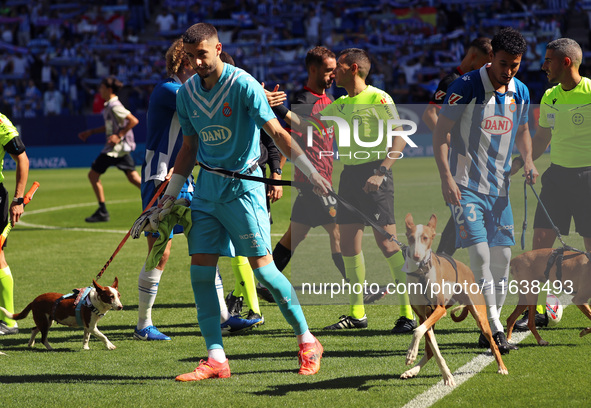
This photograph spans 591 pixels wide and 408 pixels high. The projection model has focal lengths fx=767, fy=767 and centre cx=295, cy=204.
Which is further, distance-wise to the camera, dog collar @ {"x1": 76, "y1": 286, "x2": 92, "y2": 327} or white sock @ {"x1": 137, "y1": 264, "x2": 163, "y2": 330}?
white sock @ {"x1": 137, "y1": 264, "x2": 163, "y2": 330}

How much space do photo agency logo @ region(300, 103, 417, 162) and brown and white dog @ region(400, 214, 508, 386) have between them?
5.44ft

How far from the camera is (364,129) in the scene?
246 inches

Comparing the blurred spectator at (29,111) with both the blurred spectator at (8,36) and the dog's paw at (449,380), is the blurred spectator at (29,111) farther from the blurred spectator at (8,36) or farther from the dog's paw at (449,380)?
the dog's paw at (449,380)

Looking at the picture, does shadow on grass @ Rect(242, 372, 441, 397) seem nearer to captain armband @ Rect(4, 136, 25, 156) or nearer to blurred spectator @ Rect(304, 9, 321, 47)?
captain armband @ Rect(4, 136, 25, 156)

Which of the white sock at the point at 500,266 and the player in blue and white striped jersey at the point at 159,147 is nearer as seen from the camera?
the white sock at the point at 500,266

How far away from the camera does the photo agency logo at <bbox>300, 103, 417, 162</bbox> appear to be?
614 centimetres

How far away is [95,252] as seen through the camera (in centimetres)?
1048

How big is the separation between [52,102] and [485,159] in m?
26.2

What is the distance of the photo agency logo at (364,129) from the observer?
6.14 meters

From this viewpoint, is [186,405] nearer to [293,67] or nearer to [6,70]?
[293,67]

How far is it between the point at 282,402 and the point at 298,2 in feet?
105

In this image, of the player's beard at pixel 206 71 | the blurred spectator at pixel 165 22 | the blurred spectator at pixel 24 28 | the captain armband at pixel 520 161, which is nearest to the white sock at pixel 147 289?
the player's beard at pixel 206 71

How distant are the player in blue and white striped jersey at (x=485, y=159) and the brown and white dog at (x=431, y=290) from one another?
619mm

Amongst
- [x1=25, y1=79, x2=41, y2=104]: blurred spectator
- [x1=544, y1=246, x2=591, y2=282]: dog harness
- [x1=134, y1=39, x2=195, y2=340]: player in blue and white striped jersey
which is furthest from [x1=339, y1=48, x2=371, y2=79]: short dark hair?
[x1=25, y1=79, x2=41, y2=104]: blurred spectator
